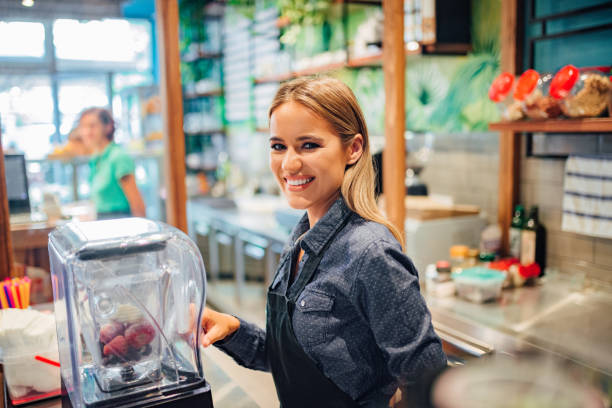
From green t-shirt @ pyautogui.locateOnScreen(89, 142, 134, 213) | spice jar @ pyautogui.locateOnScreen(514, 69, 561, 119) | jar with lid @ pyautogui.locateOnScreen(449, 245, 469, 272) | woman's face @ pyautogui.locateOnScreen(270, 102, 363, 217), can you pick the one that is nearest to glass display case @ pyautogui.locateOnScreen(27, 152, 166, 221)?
green t-shirt @ pyautogui.locateOnScreen(89, 142, 134, 213)

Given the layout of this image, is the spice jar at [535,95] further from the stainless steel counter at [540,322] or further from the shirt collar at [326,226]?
the shirt collar at [326,226]

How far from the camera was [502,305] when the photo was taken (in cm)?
250

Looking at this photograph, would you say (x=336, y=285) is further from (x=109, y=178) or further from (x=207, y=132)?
(x=207, y=132)

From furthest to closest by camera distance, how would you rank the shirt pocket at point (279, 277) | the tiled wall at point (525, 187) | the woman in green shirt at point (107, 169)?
the tiled wall at point (525, 187)
the woman in green shirt at point (107, 169)
the shirt pocket at point (279, 277)

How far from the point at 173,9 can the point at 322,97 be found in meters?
1.20

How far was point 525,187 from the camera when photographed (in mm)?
3105

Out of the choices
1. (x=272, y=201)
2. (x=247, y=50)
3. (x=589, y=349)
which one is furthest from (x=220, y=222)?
(x=589, y=349)

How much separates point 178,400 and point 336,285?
42 centimetres

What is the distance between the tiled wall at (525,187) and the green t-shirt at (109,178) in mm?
2091

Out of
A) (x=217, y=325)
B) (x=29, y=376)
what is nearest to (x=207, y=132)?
(x=29, y=376)

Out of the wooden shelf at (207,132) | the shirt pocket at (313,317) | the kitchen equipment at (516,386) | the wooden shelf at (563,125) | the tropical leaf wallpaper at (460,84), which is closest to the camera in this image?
the kitchen equipment at (516,386)

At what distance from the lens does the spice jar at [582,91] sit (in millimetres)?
2232

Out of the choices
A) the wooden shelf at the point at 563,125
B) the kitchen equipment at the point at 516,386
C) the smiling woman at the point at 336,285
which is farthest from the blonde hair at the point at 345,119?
the wooden shelf at the point at 563,125

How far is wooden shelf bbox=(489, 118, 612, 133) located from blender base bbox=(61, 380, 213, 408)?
1.85 metres
